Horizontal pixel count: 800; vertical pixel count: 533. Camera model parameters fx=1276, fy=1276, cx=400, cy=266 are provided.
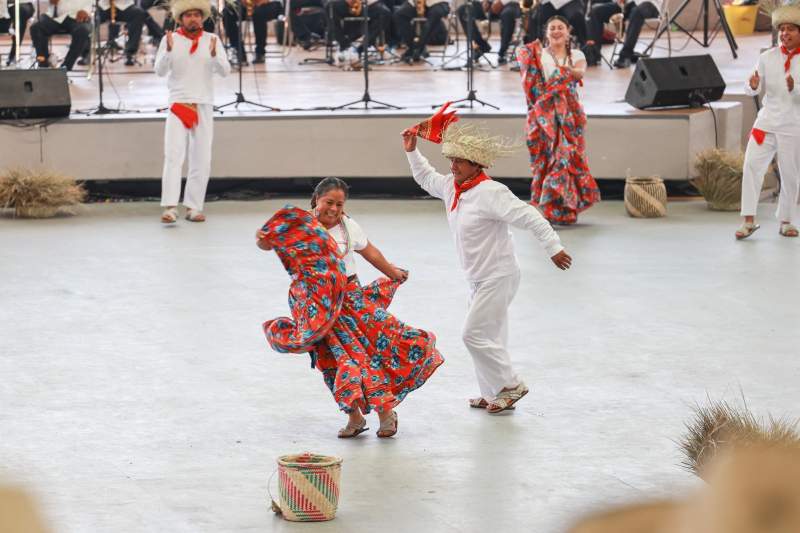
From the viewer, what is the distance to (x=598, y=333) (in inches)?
249

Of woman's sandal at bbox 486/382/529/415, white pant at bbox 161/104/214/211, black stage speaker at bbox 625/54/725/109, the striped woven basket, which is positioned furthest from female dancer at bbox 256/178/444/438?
black stage speaker at bbox 625/54/725/109

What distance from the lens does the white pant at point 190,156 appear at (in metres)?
9.66

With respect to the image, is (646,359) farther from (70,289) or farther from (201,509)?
(70,289)

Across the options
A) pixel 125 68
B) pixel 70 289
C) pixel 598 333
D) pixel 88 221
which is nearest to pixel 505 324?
pixel 598 333

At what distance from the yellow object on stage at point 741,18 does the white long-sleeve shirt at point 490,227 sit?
43.8 feet

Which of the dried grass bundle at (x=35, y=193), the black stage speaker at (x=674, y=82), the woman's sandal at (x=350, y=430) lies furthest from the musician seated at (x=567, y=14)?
the woman's sandal at (x=350, y=430)

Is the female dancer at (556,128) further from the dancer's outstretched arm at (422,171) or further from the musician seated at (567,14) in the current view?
the musician seated at (567,14)

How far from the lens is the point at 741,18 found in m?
17.4

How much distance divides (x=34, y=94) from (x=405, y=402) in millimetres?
6322

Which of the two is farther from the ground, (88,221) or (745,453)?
(745,453)

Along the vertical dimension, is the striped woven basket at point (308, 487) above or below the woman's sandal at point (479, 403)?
above

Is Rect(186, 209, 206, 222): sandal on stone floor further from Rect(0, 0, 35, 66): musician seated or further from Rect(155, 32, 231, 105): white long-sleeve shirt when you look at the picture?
Rect(0, 0, 35, 66): musician seated

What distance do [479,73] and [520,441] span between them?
9506 millimetres

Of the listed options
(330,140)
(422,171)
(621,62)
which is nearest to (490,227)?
(422,171)
